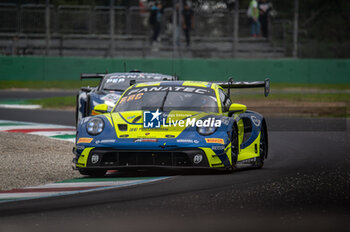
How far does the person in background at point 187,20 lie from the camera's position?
32.0 m

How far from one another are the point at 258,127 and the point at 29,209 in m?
4.28

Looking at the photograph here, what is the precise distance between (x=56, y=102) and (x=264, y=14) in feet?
37.8

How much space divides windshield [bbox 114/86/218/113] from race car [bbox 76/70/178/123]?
4241 millimetres

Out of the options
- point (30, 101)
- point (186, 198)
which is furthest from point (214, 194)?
point (30, 101)

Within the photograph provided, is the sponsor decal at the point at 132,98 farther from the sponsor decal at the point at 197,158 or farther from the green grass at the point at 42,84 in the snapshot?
the green grass at the point at 42,84

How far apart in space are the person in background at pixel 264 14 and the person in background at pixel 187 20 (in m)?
2.92

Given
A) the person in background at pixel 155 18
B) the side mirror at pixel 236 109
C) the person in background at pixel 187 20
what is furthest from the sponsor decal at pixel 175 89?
the person in background at pixel 155 18

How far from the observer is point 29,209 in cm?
716

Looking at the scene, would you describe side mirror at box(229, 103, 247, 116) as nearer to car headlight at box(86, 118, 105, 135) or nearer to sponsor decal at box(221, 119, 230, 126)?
A: sponsor decal at box(221, 119, 230, 126)

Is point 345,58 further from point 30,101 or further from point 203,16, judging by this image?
point 30,101

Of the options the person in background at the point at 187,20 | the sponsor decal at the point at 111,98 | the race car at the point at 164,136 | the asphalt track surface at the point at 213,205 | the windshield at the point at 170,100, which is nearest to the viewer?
the asphalt track surface at the point at 213,205

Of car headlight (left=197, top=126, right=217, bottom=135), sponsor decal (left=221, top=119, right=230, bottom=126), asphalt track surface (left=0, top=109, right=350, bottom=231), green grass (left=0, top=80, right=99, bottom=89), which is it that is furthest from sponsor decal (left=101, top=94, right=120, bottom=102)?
green grass (left=0, top=80, right=99, bottom=89)

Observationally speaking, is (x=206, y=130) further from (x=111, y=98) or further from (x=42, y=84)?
(x=42, y=84)

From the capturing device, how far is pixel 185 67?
3312cm
